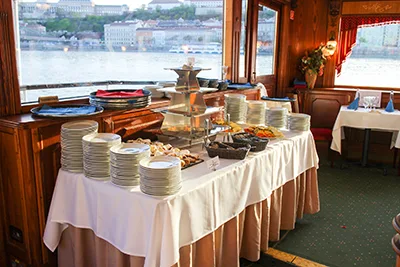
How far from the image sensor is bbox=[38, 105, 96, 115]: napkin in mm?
2139

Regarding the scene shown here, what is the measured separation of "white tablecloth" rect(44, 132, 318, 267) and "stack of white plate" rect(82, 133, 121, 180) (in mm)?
56

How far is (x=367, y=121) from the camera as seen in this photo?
467 centimetres

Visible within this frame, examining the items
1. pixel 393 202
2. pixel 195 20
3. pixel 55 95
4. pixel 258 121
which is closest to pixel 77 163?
pixel 55 95

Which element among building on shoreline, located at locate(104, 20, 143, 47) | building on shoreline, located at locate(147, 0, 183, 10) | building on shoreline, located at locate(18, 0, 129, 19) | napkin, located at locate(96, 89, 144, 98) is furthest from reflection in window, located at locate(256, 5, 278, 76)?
napkin, located at locate(96, 89, 144, 98)

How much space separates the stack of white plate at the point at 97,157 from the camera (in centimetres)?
191

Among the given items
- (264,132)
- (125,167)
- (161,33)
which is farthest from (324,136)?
(125,167)

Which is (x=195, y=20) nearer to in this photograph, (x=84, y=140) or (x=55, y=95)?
(x=55, y=95)

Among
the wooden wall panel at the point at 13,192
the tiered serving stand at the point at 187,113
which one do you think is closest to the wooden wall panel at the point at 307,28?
the tiered serving stand at the point at 187,113

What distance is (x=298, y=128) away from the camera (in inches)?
122

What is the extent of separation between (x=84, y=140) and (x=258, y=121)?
1710 mm

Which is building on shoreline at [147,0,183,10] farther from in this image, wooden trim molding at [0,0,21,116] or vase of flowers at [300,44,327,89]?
vase of flowers at [300,44,327,89]

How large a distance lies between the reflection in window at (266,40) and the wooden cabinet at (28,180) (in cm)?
313

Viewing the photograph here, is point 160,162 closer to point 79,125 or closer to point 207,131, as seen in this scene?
point 79,125

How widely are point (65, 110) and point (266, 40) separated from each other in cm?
367
